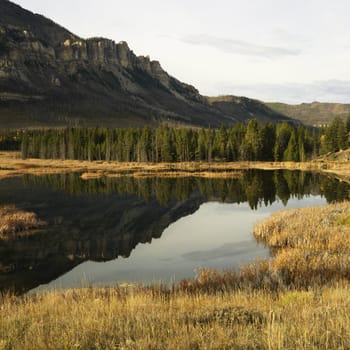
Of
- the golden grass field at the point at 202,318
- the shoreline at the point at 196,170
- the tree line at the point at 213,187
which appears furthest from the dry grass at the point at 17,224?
the shoreline at the point at 196,170

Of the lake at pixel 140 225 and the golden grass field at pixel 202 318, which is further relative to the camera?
the lake at pixel 140 225

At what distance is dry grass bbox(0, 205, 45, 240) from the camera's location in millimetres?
36969

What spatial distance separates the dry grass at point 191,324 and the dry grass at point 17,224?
75.8 feet

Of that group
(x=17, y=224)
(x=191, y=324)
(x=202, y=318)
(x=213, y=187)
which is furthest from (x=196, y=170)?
(x=191, y=324)

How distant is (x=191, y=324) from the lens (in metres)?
10.9

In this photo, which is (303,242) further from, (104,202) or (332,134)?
(332,134)

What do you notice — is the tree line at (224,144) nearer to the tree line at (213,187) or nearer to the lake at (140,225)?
the tree line at (213,187)

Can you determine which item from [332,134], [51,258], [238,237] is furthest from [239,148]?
[51,258]

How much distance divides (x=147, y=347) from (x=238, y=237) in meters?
28.1

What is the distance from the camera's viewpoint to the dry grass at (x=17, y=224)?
36969 mm

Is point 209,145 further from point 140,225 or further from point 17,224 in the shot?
point 17,224

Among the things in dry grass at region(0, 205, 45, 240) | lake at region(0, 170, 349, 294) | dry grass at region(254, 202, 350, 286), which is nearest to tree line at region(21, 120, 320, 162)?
lake at region(0, 170, 349, 294)

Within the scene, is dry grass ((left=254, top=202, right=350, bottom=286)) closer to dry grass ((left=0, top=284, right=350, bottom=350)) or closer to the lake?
the lake

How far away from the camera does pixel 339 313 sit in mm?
11055
